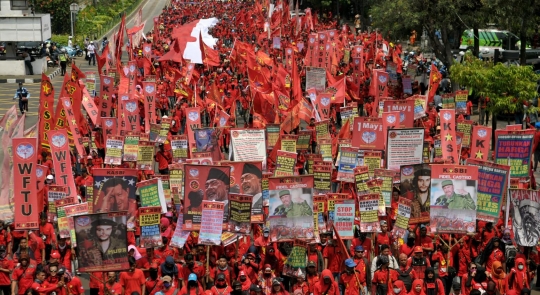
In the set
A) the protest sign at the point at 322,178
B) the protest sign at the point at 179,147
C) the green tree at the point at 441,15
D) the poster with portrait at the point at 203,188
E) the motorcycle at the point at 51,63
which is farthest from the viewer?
the motorcycle at the point at 51,63

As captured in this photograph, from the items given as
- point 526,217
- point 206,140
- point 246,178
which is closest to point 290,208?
point 246,178

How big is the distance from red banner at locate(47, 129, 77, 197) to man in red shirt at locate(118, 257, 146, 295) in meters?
3.87

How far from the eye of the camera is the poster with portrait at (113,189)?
17047mm

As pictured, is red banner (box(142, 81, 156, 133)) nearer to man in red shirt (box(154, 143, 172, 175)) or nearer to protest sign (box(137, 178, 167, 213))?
man in red shirt (box(154, 143, 172, 175))

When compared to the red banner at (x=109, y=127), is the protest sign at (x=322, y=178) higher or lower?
lower

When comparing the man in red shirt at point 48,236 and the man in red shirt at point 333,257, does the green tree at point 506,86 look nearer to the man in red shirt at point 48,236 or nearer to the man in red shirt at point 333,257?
the man in red shirt at point 333,257

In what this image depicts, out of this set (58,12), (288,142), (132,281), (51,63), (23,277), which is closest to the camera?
(132,281)

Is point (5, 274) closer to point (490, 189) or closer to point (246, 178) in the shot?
point (246, 178)

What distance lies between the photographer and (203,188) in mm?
16234

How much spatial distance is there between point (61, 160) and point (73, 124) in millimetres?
4447

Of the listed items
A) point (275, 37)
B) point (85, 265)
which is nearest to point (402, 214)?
point (85, 265)

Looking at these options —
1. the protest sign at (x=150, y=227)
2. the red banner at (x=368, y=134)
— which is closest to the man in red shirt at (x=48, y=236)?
the protest sign at (x=150, y=227)

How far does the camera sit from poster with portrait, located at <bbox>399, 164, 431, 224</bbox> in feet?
56.0

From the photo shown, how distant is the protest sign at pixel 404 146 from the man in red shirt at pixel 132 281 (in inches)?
248
